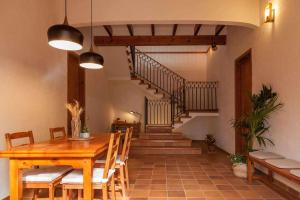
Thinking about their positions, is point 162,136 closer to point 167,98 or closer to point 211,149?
point 211,149

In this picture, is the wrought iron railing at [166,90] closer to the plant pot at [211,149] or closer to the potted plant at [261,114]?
the plant pot at [211,149]

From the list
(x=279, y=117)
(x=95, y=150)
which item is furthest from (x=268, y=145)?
(x=95, y=150)

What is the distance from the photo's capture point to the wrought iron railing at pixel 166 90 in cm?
896

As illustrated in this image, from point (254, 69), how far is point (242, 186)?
91.5 inches

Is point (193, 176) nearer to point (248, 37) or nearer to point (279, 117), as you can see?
point (279, 117)

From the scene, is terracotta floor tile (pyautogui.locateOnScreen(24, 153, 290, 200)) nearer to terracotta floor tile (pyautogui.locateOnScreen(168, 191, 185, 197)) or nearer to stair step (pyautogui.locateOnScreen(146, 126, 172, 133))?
terracotta floor tile (pyautogui.locateOnScreen(168, 191, 185, 197))

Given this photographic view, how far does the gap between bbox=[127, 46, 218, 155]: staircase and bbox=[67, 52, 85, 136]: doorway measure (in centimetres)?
227

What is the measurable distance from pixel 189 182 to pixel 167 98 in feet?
17.7

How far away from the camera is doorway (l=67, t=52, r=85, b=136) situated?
5.46m

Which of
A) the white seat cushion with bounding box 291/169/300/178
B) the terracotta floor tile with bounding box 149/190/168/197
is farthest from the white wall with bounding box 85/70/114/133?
the white seat cushion with bounding box 291/169/300/178

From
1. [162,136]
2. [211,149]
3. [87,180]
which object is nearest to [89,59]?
[87,180]

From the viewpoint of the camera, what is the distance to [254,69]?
4789mm

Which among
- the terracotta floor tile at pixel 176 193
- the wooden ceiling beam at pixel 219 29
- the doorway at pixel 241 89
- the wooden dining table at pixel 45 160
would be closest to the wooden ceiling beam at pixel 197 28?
the wooden ceiling beam at pixel 219 29

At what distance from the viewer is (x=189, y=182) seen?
13.1ft
